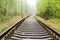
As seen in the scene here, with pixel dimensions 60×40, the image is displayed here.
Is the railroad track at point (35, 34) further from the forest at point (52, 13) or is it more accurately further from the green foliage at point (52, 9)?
the green foliage at point (52, 9)

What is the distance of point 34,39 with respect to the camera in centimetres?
Result: 877

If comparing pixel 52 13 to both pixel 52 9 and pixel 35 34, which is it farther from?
pixel 35 34

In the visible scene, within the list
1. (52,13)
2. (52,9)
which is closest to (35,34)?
(52,9)

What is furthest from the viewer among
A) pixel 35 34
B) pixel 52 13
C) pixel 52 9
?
pixel 52 13

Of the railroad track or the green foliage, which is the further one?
the green foliage

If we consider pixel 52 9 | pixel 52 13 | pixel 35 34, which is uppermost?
pixel 52 9

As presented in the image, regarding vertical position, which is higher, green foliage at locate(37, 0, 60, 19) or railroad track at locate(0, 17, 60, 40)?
green foliage at locate(37, 0, 60, 19)

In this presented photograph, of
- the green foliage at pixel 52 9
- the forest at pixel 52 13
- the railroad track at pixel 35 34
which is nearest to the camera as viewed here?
the railroad track at pixel 35 34

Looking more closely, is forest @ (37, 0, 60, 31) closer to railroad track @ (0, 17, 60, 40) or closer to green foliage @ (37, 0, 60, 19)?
green foliage @ (37, 0, 60, 19)

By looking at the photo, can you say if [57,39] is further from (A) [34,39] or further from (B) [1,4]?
(B) [1,4]

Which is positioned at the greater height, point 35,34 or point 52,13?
point 52,13

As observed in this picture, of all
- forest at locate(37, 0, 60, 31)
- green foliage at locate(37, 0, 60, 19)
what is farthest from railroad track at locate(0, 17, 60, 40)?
green foliage at locate(37, 0, 60, 19)

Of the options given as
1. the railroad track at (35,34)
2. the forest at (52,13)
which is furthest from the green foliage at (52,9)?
the railroad track at (35,34)

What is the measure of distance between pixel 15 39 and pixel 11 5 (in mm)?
50239
